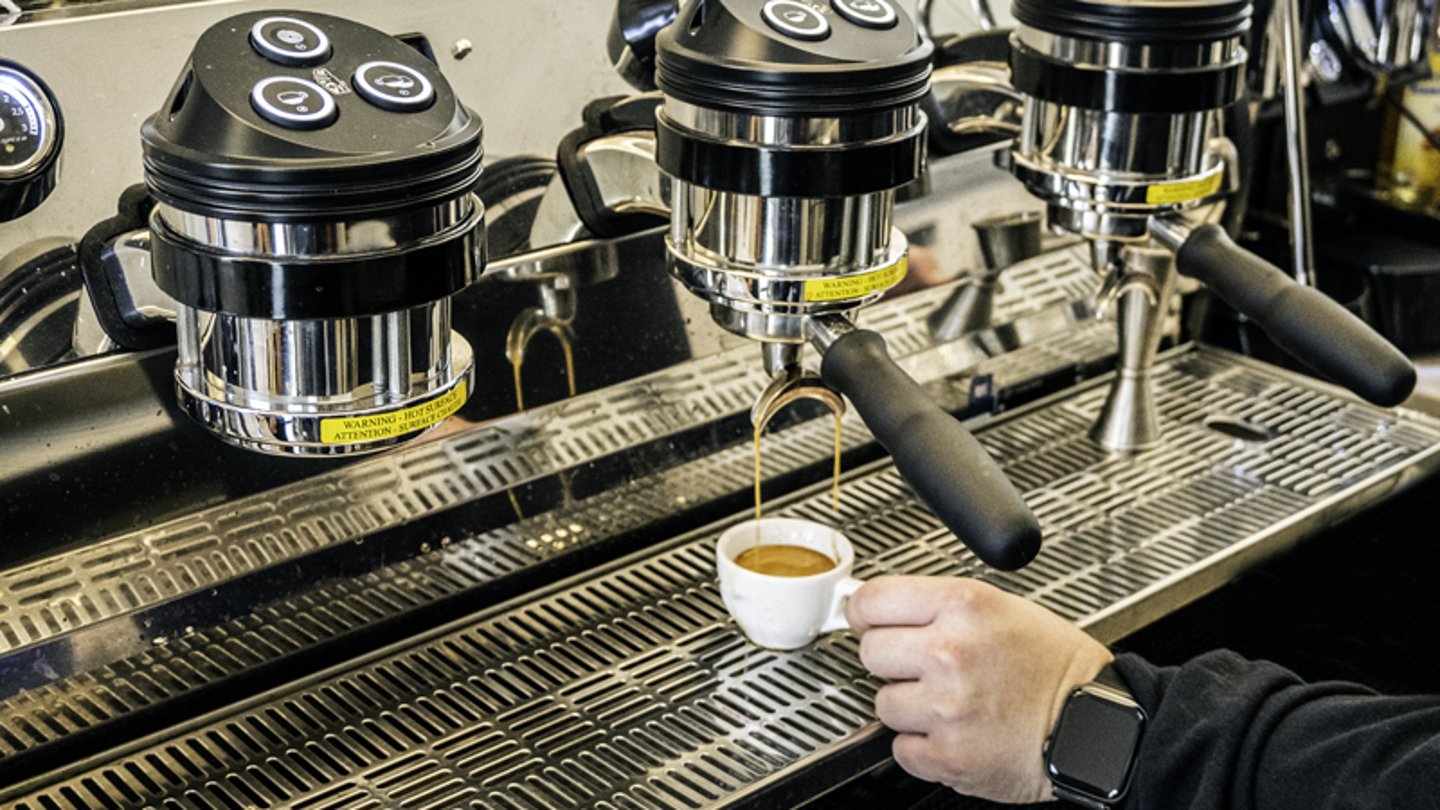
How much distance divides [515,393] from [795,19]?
1.14ft

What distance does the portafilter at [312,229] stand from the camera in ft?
2.17

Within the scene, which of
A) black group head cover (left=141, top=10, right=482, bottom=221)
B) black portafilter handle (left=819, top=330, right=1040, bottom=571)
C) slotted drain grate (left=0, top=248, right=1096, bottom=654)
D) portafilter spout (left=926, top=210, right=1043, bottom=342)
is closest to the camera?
black group head cover (left=141, top=10, right=482, bottom=221)

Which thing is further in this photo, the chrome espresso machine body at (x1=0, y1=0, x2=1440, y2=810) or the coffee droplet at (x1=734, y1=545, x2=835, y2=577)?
the coffee droplet at (x1=734, y1=545, x2=835, y2=577)

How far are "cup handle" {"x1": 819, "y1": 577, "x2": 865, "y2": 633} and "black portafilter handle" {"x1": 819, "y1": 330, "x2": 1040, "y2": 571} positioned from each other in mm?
191

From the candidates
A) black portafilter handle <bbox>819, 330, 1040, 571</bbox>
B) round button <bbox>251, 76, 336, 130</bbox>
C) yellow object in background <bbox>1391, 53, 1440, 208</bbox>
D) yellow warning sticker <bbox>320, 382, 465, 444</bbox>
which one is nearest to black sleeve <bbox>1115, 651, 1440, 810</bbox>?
black portafilter handle <bbox>819, 330, 1040, 571</bbox>

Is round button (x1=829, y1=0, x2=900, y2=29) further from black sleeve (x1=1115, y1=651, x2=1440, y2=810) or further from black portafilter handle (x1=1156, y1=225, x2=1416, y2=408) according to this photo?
black sleeve (x1=1115, y1=651, x2=1440, y2=810)

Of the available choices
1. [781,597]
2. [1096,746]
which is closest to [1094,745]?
[1096,746]

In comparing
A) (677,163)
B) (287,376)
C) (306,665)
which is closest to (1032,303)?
(677,163)

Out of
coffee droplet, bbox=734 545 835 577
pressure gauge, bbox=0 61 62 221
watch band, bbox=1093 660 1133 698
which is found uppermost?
pressure gauge, bbox=0 61 62 221

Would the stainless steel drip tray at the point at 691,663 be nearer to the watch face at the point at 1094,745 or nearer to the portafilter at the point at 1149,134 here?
the watch face at the point at 1094,745

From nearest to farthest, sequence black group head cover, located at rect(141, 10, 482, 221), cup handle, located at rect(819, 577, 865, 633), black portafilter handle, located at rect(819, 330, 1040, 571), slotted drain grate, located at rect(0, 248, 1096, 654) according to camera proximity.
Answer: black group head cover, located at rect(141, 10, 482, 221) → black portafilter handle, located at rect(819, 330, 1040, 571) → slotted drain grate, located at rect(0, 248, 1096, 654) → cup handle, located at rect(819, 577, 865, 633)

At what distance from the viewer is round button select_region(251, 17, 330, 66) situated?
0.70m

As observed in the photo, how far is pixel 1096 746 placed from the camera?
3.11 feet

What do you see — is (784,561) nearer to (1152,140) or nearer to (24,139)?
(1152,140)
